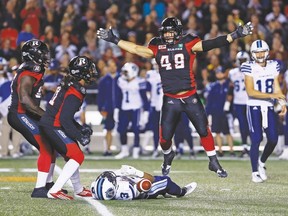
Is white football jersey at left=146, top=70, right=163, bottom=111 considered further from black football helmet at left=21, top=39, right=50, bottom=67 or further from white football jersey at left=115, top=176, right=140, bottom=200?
white football jersey at left=115, top=176, right=140, bottom=200

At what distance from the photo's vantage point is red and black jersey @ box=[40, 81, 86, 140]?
10.0 meters

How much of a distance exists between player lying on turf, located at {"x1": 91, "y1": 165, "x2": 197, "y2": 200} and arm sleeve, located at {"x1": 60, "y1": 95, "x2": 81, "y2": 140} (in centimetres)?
56

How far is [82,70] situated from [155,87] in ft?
23.9

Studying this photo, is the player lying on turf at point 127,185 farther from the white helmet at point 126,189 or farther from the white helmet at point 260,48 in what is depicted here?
the white helmet at point 260,48

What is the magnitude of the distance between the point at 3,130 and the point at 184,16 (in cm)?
529

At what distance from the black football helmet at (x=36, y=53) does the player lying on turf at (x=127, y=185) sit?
1.68m

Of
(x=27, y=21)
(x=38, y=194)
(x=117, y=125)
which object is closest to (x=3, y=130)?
(x=117, y=125)

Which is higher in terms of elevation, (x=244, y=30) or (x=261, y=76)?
(x=244, y=30)

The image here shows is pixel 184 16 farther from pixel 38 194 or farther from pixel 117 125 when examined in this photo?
A: pixel 38 194

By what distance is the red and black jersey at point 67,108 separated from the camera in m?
10.0

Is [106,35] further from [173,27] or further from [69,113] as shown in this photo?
[69,113]

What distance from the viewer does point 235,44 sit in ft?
63.8

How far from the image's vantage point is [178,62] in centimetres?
1144

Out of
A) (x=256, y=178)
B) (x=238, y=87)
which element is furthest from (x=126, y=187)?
(x=238, y=87)
